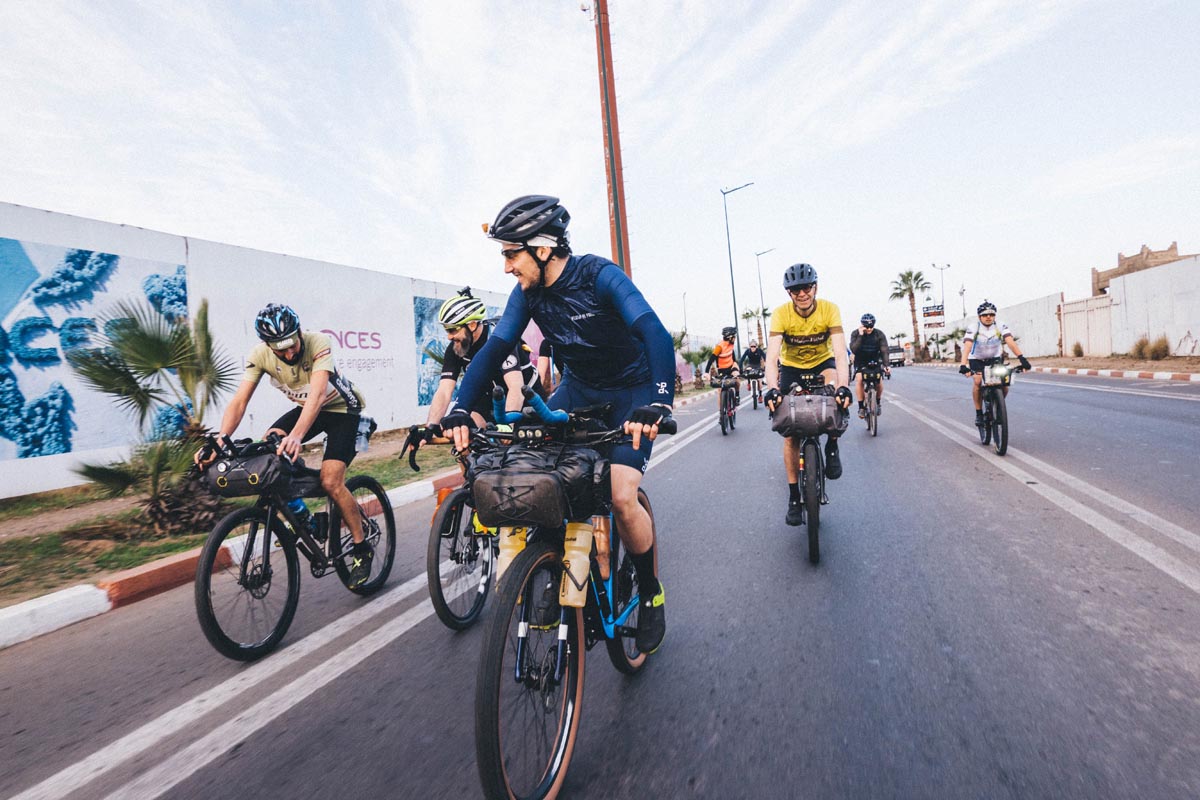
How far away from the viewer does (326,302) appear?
12.9 meters

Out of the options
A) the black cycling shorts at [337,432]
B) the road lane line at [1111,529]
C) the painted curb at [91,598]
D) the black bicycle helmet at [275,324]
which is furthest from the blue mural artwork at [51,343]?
the road lane line at [1111,529]

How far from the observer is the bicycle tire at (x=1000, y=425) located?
23.8 ft

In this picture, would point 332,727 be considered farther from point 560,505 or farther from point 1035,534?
point 1035,534

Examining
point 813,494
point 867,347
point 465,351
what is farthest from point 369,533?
point 867,347

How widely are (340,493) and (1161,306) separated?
31991mm

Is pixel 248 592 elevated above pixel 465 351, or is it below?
below

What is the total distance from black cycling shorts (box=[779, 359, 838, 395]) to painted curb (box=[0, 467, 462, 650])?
478 centimetres

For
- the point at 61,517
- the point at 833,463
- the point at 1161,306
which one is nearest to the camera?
the point at 833,463

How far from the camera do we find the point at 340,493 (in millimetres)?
3828

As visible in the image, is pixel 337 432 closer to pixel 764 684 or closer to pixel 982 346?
pixel 764 684

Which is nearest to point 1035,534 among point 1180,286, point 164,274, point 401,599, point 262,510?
point 401,599

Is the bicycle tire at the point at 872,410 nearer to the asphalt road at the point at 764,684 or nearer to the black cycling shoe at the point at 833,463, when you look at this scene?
the asphalt road at the point at 764,684

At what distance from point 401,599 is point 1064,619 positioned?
11.4 feet

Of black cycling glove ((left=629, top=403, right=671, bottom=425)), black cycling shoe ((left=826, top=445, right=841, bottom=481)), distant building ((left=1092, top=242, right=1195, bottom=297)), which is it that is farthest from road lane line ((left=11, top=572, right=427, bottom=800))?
distant building ((left=1092, top=242, right=1195, bottom=297))
